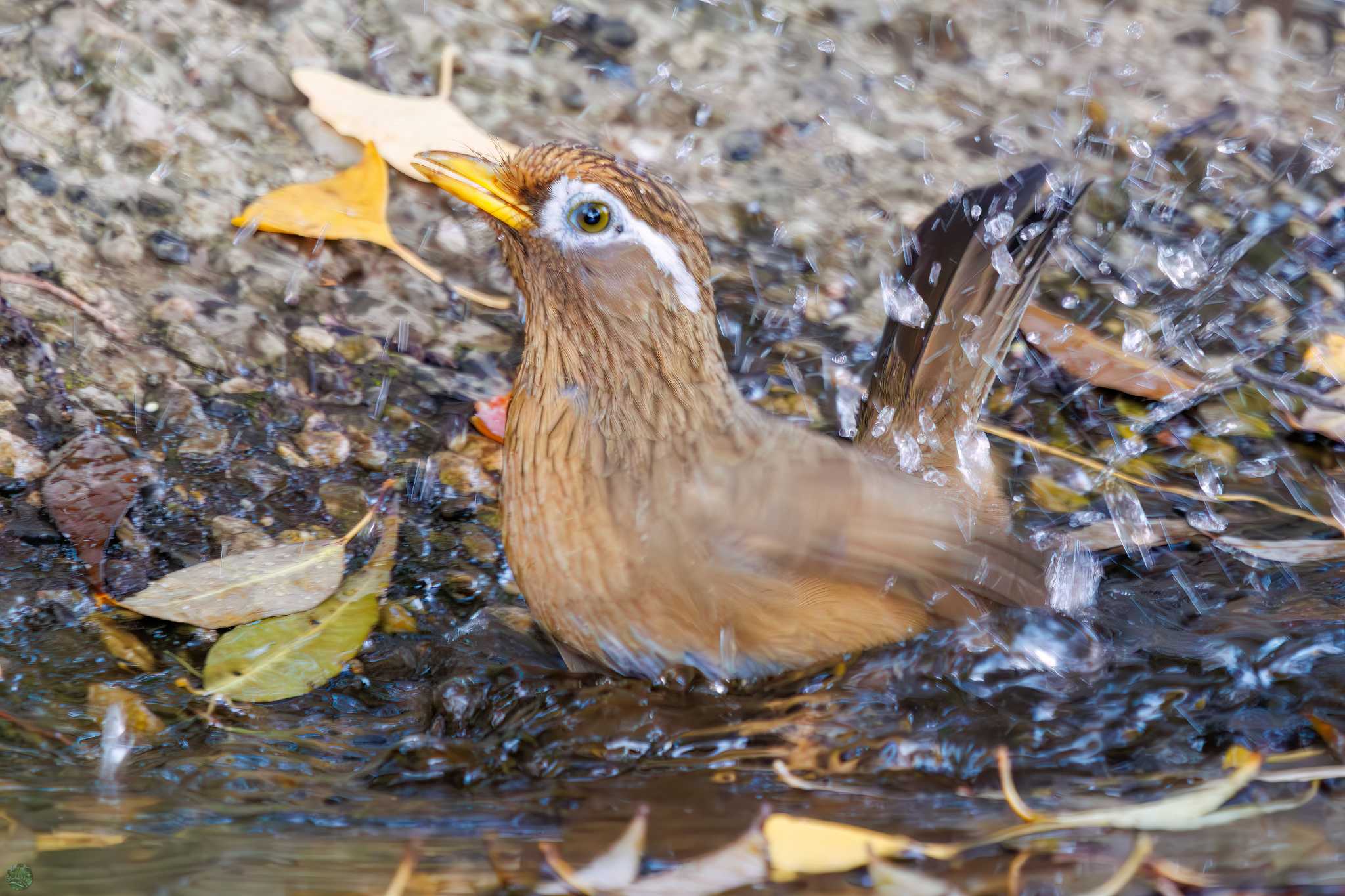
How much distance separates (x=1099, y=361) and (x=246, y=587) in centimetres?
270

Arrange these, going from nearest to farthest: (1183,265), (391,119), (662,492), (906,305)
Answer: (662,492) < (906,305) < (391,119) < (1183,265)

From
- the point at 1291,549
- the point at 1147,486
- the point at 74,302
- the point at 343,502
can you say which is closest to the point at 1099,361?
the point at 1147,486

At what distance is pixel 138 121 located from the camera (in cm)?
432

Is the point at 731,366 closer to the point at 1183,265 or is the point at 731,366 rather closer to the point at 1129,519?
the point at 1129,519

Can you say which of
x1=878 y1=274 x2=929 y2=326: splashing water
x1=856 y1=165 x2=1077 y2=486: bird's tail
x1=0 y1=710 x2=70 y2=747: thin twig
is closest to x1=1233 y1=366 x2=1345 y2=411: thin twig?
x1=856 y1=165 x2=1077 y2=486: bird's tail

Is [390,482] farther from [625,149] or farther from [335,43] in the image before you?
[335,43]

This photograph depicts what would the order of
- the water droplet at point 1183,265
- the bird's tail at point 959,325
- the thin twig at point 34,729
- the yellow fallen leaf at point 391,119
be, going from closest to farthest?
the thin twig at point 34,729 < the bird's tail at point 959,325 < the yellow fallen leaf at point 391,119 < the water droplet at point 1183,265

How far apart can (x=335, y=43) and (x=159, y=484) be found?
88.2 inches

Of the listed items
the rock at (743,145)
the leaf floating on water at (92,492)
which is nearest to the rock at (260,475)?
the leaf floating on water at (92,492)

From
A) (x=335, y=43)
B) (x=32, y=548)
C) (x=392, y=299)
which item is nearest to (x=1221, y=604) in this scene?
(x=392, y=299)

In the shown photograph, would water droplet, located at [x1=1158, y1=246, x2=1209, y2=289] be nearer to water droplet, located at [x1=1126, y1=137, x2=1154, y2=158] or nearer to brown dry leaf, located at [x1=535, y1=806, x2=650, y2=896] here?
water droplet, located at [x1=1126, y1=137, x2=1154, y2=158]

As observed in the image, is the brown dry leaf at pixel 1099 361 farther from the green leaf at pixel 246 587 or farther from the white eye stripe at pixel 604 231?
the green leaf at pixel 246 587

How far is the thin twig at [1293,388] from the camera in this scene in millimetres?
3955

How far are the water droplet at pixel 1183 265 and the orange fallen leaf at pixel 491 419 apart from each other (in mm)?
2440
